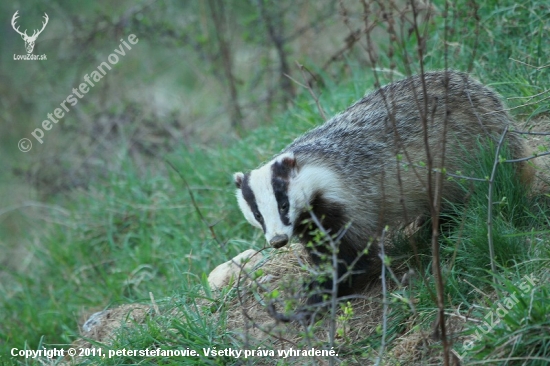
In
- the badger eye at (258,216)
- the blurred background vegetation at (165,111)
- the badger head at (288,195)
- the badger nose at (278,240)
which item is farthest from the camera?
the blurred background vegetation at (165,111)

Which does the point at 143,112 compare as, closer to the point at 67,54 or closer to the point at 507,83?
the point at 67,54

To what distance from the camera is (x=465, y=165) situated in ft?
12.6

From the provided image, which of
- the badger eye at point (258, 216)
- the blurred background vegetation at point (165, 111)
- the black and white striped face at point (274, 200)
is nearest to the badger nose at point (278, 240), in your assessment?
the black and white striped face at point (274, 200)

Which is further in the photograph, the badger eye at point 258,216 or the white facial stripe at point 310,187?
the badger eye at point 258,216

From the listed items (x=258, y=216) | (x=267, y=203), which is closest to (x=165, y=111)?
(x=258, y=216)

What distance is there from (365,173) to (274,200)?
0.59m

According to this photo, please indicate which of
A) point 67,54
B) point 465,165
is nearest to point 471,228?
point 465,165

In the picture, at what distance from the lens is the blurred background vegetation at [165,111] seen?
535 cm

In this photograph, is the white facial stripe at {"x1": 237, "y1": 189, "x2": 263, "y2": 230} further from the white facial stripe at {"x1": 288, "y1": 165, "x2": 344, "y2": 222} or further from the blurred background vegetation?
the blurred background vegetation

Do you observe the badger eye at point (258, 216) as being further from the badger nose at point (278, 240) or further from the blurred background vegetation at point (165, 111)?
the blurred background vegetation at point (165, 111)

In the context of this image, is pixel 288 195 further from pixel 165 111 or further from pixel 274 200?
pixel 165 111

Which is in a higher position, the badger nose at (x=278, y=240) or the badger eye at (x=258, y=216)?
the badger eye at (x=258, y=216)

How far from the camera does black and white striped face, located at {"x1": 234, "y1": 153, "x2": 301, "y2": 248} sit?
3562 millimetres

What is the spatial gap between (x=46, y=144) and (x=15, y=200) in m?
1.00
